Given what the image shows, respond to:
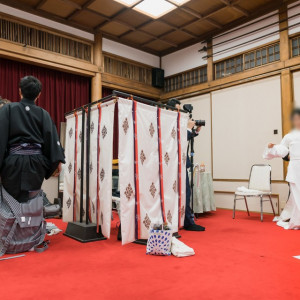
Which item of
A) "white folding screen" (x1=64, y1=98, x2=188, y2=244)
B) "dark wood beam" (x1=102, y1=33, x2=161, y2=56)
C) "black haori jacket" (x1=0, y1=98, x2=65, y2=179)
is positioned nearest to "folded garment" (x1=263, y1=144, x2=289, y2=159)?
"white folding screen" (x1=64, y1=98, x2=188, y2=244)

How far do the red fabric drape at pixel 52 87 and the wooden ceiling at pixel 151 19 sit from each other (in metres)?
0.96

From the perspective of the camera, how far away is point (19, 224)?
8.50 feet

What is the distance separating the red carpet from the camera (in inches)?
68.6

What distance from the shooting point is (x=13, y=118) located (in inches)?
104

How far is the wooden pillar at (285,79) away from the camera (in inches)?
199

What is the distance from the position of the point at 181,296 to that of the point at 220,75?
17.0ft

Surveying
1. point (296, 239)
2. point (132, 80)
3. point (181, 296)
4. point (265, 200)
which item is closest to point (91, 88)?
point (132, 80)

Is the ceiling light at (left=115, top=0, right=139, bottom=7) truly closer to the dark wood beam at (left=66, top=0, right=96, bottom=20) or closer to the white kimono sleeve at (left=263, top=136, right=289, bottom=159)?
the dark wood beam at (left=66, top=0, right=96, bottom=20)

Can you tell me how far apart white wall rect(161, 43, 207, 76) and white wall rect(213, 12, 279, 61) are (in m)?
0.43

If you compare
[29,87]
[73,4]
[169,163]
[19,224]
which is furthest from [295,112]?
[73,4]

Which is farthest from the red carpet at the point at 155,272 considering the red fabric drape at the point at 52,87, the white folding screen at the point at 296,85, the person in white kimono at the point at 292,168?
the red fabric drape at the point at 52,87

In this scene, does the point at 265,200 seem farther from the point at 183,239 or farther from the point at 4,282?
the point at 4,282

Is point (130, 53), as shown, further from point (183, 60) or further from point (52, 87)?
point (52, 87)

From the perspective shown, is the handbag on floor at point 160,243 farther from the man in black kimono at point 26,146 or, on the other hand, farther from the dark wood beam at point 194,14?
the dark wood beam at point 194,14
